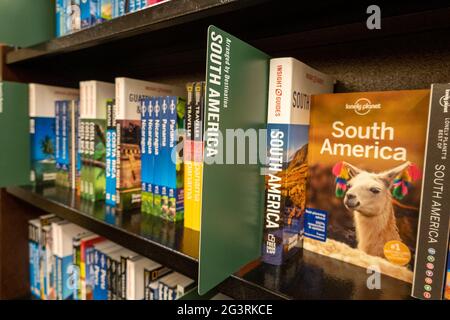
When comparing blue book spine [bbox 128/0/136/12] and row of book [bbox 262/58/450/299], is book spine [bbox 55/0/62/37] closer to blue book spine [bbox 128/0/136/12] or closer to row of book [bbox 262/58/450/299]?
blue book spine [bbox 128/0/136/12]

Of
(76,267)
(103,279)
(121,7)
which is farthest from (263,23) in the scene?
(76,267)

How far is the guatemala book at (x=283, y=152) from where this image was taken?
50 cm

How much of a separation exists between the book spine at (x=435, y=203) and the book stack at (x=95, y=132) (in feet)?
2.54

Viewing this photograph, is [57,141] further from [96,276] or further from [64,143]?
[96,276]

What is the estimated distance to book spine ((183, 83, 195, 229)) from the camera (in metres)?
0.64

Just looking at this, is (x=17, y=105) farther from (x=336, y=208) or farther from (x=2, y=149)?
(x=336, y=208)

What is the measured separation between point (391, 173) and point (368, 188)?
1.8 inches

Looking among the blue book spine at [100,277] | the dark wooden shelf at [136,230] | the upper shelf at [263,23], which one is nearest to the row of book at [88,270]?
the blue book spine at [100,277]

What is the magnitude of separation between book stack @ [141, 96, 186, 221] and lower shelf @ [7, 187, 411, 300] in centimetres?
4

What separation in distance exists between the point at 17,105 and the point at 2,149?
0.52 feet

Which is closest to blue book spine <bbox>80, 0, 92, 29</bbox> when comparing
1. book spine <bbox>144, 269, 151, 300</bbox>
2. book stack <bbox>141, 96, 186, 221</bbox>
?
book stack <bbox>141, 96, 186, 221</bbox>

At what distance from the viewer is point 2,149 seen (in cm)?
95

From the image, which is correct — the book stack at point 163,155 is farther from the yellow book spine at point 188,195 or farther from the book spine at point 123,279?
the book spine at point 123,279
